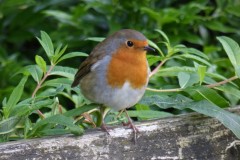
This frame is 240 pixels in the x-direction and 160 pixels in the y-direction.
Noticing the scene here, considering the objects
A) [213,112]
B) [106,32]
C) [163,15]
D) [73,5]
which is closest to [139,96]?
[213,112]

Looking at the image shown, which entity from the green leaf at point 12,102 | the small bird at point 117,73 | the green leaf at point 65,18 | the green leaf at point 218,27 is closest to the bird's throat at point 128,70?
the small bird at point 117,73

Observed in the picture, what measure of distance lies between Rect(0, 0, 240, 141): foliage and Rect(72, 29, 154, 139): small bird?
0.24 feet

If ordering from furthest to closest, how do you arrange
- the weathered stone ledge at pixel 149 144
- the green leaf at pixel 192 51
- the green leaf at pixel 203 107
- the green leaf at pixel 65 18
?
1. the green leaf at pixel 65 18
2. the green leaf at pixel 192 51
3. the green leaf at pixel 203 107
4. the weathered stone ledge at pixel 149 144

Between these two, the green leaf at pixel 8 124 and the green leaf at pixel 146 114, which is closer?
the green leaf at pixel 8 124

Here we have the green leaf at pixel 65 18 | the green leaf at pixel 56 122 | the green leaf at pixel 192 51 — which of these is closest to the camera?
the green leaf at pixel 56 122

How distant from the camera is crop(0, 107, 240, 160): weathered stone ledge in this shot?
262 cm

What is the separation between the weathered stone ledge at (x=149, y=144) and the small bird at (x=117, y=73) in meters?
0.37

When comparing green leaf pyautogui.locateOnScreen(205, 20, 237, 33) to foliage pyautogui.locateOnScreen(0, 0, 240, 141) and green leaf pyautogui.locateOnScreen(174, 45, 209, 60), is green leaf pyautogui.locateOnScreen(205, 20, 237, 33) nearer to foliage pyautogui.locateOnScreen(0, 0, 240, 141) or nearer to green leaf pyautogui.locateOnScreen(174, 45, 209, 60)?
foliage pyautogui.locateOnScreen(0, 0, 240, 141)

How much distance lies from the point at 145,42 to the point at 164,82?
1175 mm

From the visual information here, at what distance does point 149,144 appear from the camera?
112 inches

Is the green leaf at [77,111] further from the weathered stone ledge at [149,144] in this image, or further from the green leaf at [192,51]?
the green leaf at [192,51]

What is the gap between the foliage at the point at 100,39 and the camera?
313 centimetres

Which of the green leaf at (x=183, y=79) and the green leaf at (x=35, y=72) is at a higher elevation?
the green leaf at (x=35, y=72)

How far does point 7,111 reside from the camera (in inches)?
120
